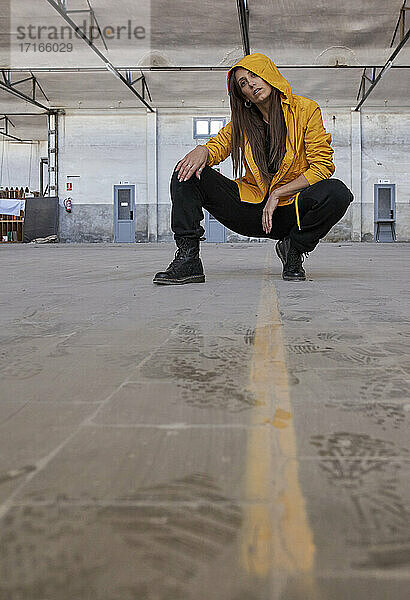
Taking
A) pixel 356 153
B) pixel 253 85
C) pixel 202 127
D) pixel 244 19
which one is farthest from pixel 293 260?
Result: pixel 202 127

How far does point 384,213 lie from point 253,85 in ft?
57.0

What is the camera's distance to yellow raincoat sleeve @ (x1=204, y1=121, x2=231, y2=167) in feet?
11.1

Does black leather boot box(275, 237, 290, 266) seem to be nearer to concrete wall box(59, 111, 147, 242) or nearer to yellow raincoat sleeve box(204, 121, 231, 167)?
yellow raincoat sleeve box(204, 121, 231, 167)

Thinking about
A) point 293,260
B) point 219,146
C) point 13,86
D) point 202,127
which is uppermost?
point 13,86

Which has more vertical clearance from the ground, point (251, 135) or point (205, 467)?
point (251, 135)

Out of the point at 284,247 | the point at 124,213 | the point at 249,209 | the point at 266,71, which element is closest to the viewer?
the point at 266,71

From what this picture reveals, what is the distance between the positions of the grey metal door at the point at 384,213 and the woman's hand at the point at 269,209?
16.9 m

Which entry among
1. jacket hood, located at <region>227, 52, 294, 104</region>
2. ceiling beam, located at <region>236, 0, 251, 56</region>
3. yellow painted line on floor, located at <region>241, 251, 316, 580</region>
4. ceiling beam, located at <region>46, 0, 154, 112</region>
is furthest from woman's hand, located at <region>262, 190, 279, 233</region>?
ceiling beam, located at <region>46, 0, 154, 112</region>

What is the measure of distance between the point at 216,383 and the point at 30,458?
0.43m

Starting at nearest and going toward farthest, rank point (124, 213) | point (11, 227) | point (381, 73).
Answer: point (381, 73) < point (124, 213) < point (11, 227)

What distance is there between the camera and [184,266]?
3363 millimetres

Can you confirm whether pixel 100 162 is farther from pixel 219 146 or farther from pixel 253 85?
pixel 253 85

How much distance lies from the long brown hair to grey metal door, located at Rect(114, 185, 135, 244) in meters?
16.7

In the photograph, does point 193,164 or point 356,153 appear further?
point 356,153
